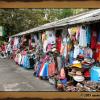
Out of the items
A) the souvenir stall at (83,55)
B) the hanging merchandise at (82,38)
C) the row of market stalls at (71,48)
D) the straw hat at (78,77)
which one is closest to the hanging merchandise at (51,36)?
the row of market stalls at (71,48)

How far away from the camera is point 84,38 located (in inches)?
190

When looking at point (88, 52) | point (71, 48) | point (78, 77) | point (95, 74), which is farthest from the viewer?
point (71, 48)

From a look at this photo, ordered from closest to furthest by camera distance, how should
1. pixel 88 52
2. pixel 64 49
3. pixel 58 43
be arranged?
pixel 58 43 < pixel 64 49 < pixel 88 52

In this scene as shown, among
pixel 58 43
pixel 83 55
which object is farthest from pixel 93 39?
pixel 58 43

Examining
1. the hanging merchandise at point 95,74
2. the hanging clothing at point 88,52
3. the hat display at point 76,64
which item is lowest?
the hanging merchandise at point 95,74

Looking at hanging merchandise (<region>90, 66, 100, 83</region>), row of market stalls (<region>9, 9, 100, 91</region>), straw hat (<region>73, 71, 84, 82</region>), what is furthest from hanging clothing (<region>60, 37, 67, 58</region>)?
hanging merchandise (<region>90, 66, 100, 83</region>)

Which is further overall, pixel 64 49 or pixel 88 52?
pixel 88 52

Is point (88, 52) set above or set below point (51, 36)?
below

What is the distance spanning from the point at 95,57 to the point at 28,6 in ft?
9.43

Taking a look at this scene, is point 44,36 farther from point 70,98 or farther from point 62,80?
point 70,98

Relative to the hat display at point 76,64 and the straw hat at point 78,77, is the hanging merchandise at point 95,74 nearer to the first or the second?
the straw hat at point 78,77

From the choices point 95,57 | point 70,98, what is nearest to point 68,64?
point 95,57

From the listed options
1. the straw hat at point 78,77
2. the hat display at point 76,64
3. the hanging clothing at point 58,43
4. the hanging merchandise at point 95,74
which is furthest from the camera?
the hat display at point 76,64

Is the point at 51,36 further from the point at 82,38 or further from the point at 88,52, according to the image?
the point at 88,52
